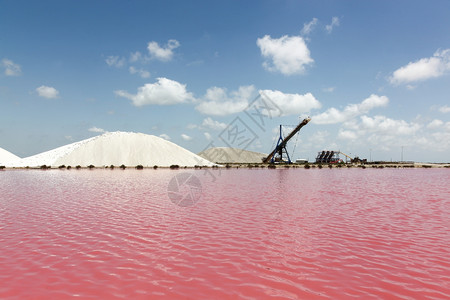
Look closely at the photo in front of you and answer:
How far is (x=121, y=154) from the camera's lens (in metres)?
93.2

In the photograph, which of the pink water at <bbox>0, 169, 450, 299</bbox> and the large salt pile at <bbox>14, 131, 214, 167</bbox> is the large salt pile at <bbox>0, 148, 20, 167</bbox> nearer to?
the large salt pile at <bbox>14, 131, 214, 167</bbox>

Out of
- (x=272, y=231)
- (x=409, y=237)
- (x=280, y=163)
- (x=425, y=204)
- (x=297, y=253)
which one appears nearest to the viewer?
(x=297, y=253)

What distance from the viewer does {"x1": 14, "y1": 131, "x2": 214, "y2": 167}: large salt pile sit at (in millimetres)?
89525

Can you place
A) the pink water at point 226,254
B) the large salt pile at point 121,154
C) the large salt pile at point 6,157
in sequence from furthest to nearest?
the large salt pile at point 6,157, the large salt pile at point 121,154, the pink water at point 226,254

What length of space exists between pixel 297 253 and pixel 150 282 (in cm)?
411

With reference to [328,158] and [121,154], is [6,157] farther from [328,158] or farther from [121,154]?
[328,158]

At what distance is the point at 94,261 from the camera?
302 inches

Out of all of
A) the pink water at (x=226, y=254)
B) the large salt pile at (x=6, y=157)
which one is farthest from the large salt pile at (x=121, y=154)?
the pink water at (x=226, y=254)

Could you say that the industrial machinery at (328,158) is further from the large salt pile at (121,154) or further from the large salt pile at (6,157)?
the large salt pile at (6,157)

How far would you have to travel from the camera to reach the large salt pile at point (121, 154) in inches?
3525

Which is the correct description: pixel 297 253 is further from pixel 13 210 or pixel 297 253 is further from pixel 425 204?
pixel 13 210

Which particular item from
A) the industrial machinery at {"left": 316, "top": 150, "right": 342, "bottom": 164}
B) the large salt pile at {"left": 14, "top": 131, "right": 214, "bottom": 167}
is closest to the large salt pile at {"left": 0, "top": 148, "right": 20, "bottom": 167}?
the large salt pile at {"left": 14, "top": 131, "right": 214, "bottom": 167}

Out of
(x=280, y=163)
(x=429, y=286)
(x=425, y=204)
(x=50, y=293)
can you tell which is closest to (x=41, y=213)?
(x=50, y=293)

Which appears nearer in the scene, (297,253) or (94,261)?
(94,261)
